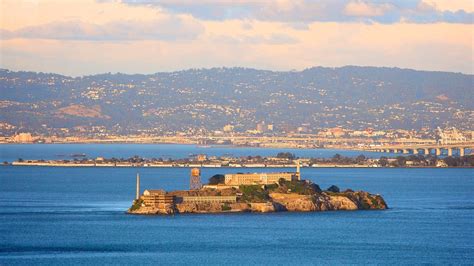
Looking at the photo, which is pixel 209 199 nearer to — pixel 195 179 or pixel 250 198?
pixel 250 198

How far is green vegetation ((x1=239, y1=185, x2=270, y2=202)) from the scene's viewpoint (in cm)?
7056

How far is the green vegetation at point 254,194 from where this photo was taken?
232 ft

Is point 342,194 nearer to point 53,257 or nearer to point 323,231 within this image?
point 323,231

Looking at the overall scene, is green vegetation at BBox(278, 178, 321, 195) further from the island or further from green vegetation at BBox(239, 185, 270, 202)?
green vegetation at BBox(239, 185, 270, 202)

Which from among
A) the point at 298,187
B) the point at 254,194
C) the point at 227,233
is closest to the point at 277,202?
the point at 254,194

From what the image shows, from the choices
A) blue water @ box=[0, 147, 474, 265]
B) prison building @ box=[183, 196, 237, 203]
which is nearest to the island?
prison building @ box=[183, 196, 237, 203]

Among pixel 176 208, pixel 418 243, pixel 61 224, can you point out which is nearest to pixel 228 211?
pixel 176 208

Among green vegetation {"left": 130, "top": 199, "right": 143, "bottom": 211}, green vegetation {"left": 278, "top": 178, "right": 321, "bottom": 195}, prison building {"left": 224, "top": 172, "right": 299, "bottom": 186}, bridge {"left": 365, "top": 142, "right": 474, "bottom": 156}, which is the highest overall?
bridge {"left": 365, "top": 142, "right": 474, "bottom": 156}

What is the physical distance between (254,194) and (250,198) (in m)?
0.85

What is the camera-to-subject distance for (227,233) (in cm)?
5916

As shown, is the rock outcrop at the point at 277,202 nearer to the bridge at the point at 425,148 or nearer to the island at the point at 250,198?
the island at the point at 250,198

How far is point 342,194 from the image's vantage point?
73000mm

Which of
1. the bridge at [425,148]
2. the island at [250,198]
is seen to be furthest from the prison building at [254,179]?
the bridge at [425,148]

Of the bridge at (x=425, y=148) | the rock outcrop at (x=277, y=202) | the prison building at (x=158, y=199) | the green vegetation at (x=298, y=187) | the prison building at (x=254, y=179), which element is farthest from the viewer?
the bridge at (x=425, y=148)
